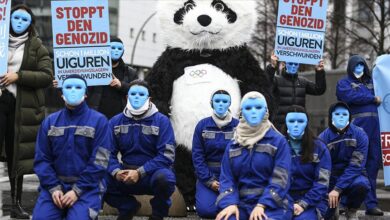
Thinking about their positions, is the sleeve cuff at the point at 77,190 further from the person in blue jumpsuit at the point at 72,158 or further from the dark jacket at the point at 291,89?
the dark jacket at the point at 291,89

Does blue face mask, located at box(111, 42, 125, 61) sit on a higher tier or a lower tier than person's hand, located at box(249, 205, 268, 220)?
higher

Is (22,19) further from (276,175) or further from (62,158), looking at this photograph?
(276,175)

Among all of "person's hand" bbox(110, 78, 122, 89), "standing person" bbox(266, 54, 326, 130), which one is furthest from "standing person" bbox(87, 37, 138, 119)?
"standing person" bbox(266, 54, 326, 130)

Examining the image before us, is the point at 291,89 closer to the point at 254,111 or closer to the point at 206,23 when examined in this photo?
the point at 206,23

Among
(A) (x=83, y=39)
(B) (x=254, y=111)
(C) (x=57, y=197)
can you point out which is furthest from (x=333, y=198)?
(A) (x=83, y=39)

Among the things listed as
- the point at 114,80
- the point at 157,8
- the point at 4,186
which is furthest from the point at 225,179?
the point at 4,186

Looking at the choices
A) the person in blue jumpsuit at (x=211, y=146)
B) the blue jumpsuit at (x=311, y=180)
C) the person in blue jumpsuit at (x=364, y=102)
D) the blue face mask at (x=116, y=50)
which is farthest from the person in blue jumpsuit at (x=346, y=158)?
the blue face mask at (x=116, y=50)

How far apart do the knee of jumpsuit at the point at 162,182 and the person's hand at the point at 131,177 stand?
5.5 inches

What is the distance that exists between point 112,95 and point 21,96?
1287 mm

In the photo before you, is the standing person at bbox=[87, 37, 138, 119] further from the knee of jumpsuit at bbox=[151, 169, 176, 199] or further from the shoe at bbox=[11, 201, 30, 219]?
the knee of jumpsuit at bbox=[151, 169, 176, 199]

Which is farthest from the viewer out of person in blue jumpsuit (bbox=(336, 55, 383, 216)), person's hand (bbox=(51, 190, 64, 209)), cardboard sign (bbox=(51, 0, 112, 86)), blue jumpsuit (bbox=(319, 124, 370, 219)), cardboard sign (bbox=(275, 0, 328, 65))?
cardboard sign (bbox=(275, 0, 328, 65))

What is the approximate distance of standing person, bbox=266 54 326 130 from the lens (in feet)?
28.5

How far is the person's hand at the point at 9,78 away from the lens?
7.05 meters

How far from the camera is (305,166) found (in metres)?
6.21
